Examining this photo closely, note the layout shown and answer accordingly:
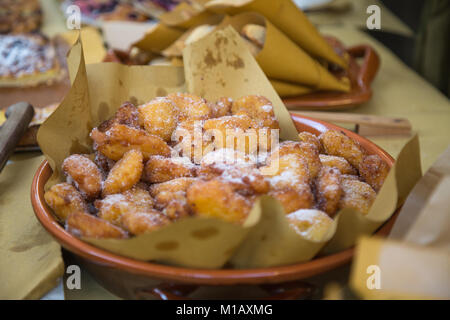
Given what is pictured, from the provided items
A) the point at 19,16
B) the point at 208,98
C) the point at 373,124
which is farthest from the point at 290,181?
the point at 19,16

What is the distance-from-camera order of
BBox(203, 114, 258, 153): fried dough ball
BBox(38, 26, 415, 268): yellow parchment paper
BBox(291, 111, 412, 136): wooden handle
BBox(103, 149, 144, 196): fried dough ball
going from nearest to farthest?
1. BBox(38, 26, 415, 268): yellow parchment paper
2. BBox(103, 149, 144, 196): fried dough ball
3. BBox(203, 114, 258, 153): fried dough ball
4. BBox(291, 111, 412, 136): wooden handle

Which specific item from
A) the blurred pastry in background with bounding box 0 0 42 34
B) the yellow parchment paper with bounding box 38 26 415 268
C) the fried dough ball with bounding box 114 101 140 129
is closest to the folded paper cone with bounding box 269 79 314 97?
the yellow parchment paper with bounding box 38 26 415 268

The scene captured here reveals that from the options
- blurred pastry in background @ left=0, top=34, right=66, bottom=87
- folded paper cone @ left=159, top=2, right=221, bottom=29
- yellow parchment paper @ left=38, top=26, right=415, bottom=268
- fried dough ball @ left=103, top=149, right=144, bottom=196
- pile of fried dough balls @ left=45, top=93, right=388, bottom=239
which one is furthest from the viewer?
blurred pastry in background @ left=0, top=34, right=66, bottom=87

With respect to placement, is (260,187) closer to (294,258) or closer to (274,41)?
(294,258)

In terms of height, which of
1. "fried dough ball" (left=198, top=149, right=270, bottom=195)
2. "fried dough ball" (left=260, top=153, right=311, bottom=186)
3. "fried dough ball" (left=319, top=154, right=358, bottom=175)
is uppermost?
"fried dough ball" (left=198, top=149, right=270, bottom=195)

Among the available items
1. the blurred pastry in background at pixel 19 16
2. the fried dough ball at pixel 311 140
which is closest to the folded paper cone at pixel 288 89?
the fried dough ball at pixel 311 140

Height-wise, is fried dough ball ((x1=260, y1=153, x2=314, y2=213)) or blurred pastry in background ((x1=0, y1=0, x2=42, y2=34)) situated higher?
blurred pastry in background ((x1=0, y1=0, x2=42, y2=34))

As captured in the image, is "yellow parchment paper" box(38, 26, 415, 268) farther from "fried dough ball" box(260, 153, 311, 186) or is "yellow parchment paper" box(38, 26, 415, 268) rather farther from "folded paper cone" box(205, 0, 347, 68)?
"folded paper cone" box(205, 0, 347, 68)
